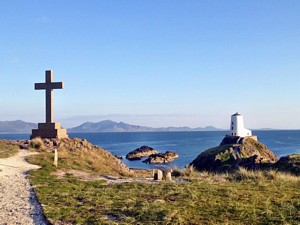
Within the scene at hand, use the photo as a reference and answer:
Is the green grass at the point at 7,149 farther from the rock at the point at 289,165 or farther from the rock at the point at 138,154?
the rock at the point at 138,154

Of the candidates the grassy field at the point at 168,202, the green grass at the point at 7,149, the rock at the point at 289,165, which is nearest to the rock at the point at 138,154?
the rock at the point at 289,165

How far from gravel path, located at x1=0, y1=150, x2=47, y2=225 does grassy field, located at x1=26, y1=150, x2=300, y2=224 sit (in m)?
0.33

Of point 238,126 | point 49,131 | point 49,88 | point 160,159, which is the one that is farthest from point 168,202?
point 238,126

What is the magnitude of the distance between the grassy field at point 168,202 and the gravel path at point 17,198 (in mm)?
327

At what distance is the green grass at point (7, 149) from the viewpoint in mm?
24188

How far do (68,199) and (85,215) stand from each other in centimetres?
233

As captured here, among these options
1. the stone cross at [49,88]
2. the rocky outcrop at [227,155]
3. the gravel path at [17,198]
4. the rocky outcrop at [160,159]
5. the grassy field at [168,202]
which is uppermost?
the stone cross at [49,88]

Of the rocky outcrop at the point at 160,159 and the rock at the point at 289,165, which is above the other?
the rock at the point at 289,165

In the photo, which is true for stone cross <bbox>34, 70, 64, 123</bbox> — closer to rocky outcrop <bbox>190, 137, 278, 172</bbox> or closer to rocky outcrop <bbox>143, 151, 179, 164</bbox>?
rocky outcrop <bbox>190, 137, 278, 172</bbox>

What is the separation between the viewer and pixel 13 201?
12.1 m

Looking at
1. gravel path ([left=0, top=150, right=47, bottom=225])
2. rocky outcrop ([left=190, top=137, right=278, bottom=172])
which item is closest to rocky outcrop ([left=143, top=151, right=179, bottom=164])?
rocky outcrop ([left=190, top=137, right=278, bottom=172])

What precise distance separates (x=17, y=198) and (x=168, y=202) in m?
5.42

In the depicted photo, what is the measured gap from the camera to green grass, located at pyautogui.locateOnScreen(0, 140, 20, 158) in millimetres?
24188

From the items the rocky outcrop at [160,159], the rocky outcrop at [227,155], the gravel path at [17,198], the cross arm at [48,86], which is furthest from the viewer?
the rocky outcrop at [160,159]
